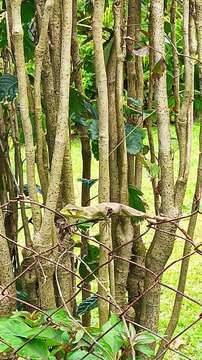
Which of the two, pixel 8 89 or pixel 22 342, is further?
pixel 8 89

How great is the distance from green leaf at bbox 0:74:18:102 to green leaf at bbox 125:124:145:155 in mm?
284

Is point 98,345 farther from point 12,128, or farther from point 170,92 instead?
point 170,92

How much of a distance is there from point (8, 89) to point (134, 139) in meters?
0.32

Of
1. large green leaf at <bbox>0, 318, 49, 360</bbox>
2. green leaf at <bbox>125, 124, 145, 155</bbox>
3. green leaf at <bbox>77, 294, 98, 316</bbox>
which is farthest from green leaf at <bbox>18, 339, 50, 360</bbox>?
green leaf at <bbox>125, 124, 145, 155</bbox>

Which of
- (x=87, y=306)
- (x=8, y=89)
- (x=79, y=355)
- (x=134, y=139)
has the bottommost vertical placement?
(x=87, y=306)

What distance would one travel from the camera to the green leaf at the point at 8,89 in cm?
156

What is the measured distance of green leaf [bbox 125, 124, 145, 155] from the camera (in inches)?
61.0

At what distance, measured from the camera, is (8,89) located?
5.13 ft

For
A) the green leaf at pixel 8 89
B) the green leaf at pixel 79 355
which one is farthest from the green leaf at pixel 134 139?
the green leaf at pixel 79 355

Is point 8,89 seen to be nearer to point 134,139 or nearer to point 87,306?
point 134,139

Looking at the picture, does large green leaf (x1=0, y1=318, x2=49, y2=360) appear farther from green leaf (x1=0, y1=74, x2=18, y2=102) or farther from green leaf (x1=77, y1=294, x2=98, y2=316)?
Answer: green leaf (x1=0, y1=74, x2=18, y2=102)

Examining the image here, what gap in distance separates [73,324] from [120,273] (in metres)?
0.46

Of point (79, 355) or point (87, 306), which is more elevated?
point (79, 355)

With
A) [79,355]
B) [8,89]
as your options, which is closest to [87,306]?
[79,355]
